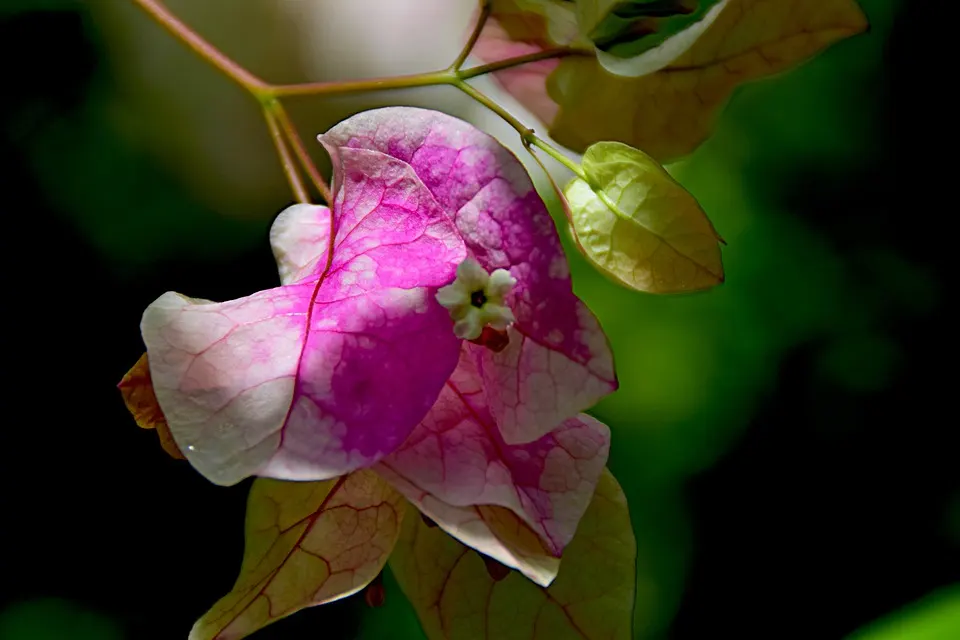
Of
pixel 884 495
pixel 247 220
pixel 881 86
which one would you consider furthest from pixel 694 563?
pixel 247 220

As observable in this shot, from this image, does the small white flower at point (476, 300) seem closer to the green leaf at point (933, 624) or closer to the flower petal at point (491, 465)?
the flower petal at point (491, 465)

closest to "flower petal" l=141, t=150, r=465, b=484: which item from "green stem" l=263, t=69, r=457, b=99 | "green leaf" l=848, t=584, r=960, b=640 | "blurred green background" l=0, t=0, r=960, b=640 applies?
"green stem" l=263, t=69, r=457, b=99

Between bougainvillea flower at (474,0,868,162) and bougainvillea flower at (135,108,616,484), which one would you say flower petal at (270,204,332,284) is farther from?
bougainvillea flower at (474,0,868,162)

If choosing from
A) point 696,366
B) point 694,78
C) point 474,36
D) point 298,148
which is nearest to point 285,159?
point 298,148

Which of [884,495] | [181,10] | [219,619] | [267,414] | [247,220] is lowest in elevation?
[884,495]

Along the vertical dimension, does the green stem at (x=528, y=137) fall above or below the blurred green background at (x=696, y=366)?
above

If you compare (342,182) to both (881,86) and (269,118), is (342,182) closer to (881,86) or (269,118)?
(269,118)

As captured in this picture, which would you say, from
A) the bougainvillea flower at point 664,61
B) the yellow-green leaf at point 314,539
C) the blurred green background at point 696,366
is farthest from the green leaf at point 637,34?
the blurred green background at point 696,366
